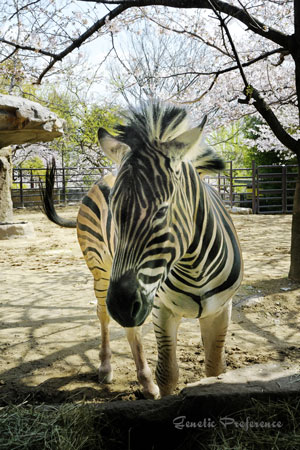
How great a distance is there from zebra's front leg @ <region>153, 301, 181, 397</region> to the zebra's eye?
77 centimetres

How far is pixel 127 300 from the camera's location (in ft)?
4.31

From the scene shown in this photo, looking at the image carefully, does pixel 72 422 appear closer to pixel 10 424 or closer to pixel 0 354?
pixel 10 424

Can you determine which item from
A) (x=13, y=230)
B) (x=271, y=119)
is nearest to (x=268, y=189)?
(x=13, y=230)

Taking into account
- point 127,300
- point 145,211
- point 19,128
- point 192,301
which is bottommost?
point 192,301

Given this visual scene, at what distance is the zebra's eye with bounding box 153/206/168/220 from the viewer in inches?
55.6

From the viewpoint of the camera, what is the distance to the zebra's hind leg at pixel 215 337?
2.13m

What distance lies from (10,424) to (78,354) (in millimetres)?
1518

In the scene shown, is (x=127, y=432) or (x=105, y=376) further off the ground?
(x=127, y=432)

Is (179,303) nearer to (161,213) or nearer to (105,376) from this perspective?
(161,213)

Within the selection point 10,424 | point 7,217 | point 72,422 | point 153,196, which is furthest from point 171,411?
point 7,217

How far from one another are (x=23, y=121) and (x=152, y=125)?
633 cm

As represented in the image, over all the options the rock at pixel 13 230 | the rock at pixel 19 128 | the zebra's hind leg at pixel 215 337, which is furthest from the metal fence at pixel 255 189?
the zebra's hind leg at pixel 215 337

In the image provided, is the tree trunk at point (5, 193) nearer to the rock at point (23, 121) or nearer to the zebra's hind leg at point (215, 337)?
the rock at point (23, 121)

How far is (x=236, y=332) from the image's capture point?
3.60 meters
